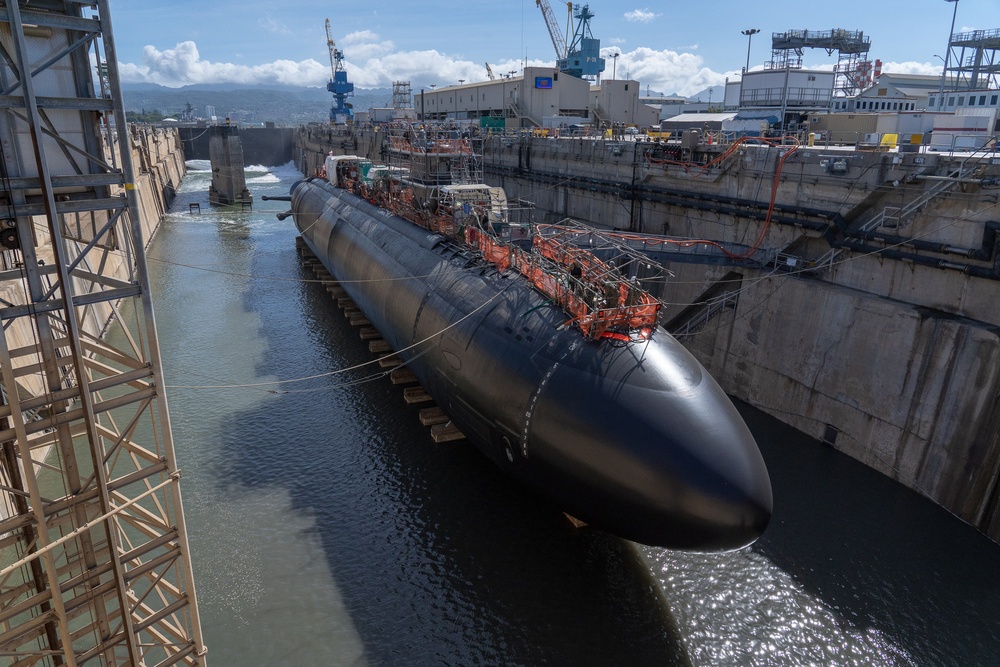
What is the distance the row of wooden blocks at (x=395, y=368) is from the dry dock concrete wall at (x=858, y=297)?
10863mm

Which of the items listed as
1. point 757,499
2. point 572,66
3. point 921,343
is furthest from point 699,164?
point 572,66

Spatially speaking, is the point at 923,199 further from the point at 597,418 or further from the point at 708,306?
the point at 597,418

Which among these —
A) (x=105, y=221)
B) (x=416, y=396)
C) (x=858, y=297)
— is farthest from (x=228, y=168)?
(x=858, y=297)

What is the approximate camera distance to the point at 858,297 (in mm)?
20609

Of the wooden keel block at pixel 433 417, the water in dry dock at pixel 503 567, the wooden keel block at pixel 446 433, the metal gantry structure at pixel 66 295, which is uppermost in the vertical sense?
the metal gantry structure at pixel 66 295

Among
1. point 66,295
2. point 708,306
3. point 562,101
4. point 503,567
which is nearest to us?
Answer: point 66,295

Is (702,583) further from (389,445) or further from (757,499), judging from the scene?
(389,445)

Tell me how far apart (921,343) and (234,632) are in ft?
65.7

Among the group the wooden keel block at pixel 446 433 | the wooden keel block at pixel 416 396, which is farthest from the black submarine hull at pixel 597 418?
the wooden keel block at pixel 416 396

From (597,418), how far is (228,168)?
76.2m

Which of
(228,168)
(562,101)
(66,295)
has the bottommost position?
(228,168)

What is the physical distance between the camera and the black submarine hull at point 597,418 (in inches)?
483

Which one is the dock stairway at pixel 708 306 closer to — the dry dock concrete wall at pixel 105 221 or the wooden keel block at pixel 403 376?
the wooden keel block at pixel 403 376

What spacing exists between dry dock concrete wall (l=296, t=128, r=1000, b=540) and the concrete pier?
203ft
